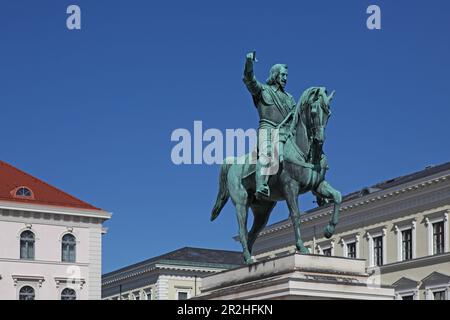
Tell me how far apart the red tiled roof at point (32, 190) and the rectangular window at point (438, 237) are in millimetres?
22936

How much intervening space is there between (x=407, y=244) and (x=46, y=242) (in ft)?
73.5

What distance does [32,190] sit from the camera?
6216cm

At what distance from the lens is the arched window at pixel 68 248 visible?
6203 cm

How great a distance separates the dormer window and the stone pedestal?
158 feet

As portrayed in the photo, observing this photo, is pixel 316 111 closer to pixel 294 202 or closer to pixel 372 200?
pixel 294 202

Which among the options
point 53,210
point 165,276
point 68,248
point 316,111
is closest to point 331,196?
point 316,111

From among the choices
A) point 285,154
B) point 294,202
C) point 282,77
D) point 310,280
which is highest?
point 282,77

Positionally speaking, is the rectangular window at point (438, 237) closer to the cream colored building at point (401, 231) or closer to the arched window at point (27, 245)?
the cream colored building at point (401, 231)

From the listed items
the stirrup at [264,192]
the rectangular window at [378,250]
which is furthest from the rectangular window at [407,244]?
the stirrup at [264,192]

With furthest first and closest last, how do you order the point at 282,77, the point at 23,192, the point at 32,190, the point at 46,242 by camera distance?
1. the point at 32,190
2. the point at 23,192
3. the point at 46,242
4. the point at 282,77

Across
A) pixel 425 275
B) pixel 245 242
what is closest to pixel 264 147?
pixel 245 242
